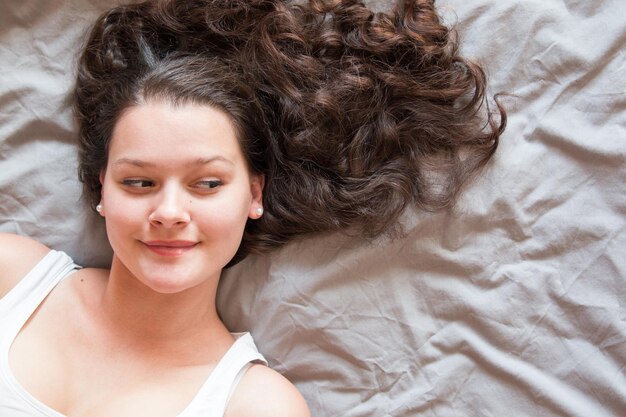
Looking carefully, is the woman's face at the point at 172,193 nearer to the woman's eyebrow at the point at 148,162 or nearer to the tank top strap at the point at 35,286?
the woman's eyebrow at the point at 148,162

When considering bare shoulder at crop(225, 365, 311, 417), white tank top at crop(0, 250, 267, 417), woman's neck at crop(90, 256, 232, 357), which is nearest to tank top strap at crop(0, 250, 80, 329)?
white tank top at crop(0, 250, 267, 417)

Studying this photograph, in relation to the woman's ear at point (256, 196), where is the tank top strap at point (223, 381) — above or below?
below

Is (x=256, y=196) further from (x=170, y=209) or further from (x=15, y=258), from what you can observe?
(x=15, y=258)

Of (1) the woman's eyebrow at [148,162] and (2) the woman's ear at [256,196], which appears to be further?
(2) the woman's ear at [256,196]

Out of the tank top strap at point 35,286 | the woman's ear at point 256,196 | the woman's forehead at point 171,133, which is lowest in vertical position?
the tank top strap at point 35,286

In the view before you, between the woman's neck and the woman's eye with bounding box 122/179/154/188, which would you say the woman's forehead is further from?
the woman's neck

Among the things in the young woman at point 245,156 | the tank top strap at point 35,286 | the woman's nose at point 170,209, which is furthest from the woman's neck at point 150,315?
the woman's nose at point 170,209

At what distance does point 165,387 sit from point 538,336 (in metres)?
0.76

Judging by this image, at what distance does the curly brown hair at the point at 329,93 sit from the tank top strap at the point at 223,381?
0.28 m

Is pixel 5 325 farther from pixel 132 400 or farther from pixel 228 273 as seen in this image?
pixel 228 273

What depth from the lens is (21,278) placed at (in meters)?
1.40

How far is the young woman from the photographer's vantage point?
133 cm

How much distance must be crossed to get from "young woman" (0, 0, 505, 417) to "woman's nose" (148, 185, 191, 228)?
4.7 inches

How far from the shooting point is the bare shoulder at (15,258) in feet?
4.55
